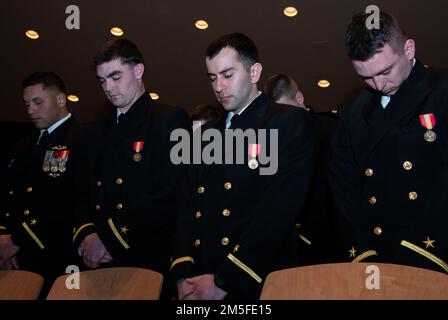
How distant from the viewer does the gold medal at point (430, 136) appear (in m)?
2.25

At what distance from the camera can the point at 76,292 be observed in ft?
7.27

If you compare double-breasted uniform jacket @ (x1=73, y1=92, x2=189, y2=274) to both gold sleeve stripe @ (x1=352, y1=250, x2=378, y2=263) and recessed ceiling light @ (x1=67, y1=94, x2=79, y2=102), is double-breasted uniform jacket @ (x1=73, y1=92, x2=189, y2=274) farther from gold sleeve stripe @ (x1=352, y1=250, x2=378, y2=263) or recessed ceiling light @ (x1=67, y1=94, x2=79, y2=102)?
recessed ceiling light @ (x1=67, y1=94, x2=79, y2=102)

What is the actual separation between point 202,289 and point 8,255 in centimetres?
157

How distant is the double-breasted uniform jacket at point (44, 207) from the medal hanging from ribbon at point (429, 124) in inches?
74.1

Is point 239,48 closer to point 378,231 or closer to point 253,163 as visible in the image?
point 253,163

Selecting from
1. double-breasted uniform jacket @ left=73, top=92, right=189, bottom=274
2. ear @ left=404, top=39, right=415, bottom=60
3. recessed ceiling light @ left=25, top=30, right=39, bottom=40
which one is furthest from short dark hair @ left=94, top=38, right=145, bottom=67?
recessed ceiling light @ left=25, top=30, right=39, bottom=40

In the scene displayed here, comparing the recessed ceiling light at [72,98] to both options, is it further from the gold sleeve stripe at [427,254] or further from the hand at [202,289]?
the gold sleeve stripe at [427,254]

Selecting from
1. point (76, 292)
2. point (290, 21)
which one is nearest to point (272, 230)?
point (76, 292)

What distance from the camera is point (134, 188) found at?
9.46 feet

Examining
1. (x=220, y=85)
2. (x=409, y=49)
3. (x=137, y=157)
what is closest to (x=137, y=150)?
(x=137, y=157)

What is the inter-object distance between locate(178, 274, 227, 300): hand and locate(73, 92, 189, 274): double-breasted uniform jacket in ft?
1.70

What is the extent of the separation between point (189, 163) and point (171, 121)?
0.29 meters

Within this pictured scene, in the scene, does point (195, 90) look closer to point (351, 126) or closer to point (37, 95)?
point (37, 95)

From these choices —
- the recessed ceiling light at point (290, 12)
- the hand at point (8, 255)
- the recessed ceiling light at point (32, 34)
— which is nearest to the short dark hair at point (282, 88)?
the hand at point (8, 255)
